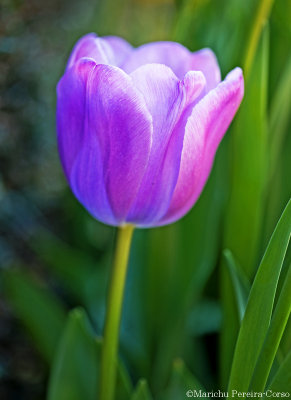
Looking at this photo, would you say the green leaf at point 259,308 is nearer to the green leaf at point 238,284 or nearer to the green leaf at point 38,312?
the green leaf at point 238,284

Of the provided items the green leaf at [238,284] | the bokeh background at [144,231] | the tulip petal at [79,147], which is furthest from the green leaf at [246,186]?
the tulip petal at [79,147]

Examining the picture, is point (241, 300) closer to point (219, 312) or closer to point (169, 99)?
point (169, 99)

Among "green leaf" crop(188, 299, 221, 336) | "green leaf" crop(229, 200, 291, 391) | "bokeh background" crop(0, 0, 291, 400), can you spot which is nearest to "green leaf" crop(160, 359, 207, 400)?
"bokeh background" crop(0, 0, 291, 400)

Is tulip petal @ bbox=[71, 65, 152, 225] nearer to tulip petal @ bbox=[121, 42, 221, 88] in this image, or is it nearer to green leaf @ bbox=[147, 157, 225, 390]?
tulip petal @ bbox=[121, 42, 221, 88]

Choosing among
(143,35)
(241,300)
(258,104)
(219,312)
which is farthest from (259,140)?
(143,35)

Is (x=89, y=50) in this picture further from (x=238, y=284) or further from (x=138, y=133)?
(x=238, y=284)

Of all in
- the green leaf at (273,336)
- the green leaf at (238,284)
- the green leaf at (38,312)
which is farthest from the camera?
the green leaf at (38,312)
